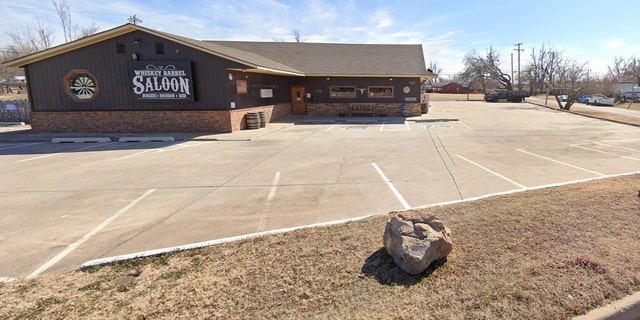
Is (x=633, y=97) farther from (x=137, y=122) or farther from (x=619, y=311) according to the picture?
(x=137, y=122)

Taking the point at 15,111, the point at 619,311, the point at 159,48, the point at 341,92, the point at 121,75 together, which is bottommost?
the point at 619,311

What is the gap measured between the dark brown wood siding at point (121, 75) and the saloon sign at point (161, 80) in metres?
0.29

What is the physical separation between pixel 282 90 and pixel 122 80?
10658 millimetres

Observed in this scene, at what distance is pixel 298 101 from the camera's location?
1024 inches

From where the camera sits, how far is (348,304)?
2.94 meters

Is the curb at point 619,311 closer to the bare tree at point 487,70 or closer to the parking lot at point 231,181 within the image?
the parking lot at point 231,181

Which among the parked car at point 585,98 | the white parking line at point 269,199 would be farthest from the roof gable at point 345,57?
the parked car at point 585,98

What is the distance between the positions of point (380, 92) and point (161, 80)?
15059mm

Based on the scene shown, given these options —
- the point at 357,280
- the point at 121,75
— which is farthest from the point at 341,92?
the point at 357,280

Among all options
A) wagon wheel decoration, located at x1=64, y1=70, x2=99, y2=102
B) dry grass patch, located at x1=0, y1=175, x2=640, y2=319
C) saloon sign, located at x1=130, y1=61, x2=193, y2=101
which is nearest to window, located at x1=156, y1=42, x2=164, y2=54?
saloon sign, located at x1=130, y1=61, x2=193, y2=101

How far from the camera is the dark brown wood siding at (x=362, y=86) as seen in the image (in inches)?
967

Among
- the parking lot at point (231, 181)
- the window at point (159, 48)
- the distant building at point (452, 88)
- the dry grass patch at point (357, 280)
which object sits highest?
the distant building at point (452, 88)

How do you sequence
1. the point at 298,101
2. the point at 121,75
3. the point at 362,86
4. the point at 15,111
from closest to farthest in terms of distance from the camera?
the point at 121,75
the point at 15,111
the point at 362,86
the point at 298,101

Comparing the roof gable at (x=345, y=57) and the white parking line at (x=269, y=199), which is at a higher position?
the roof gable at (x=345, y=57)
